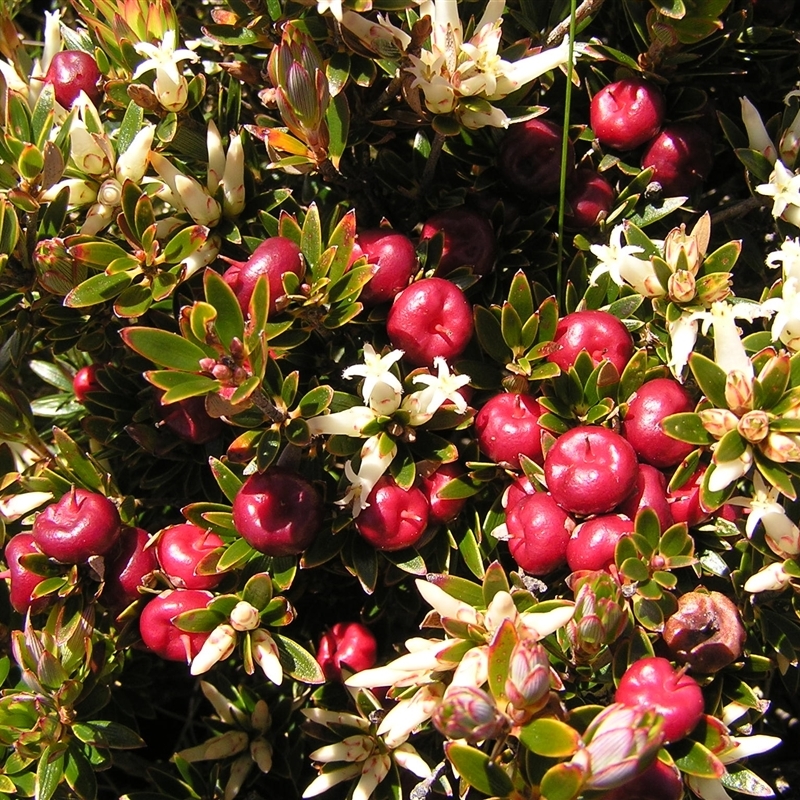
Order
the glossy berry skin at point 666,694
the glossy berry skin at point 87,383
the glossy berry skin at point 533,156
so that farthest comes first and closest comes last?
the glossy berry skin at point 87,383, the glossy berry skin at point 533,156, the glossy berry skin at point 666,694

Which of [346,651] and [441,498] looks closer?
[441,498]

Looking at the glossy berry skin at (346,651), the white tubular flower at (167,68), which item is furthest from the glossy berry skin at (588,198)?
the glossy berry skin at (346,651)

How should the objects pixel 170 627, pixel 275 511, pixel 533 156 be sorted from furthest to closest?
pixel 533 156
pixel 170 627
pixel 275 511

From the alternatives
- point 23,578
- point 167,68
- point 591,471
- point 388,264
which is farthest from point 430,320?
point 23,578

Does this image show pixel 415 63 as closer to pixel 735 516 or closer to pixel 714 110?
pixel 714 110

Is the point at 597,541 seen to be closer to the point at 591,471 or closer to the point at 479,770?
the point at 591,471

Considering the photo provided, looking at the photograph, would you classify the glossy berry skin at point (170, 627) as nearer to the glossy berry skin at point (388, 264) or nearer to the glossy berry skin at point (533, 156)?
the glossy berry skin at point (388, 264)
